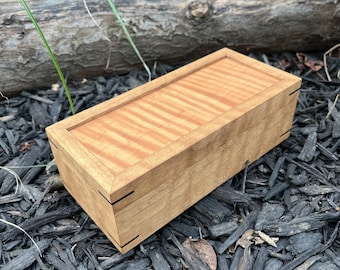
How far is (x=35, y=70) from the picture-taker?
1629 mm

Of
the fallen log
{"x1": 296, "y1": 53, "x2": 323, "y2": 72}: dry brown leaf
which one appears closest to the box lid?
the fallen log

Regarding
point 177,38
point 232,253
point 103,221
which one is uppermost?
point 177,38

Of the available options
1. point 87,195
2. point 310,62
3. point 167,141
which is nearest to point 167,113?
point 167,141

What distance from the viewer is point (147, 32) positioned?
5.52ft

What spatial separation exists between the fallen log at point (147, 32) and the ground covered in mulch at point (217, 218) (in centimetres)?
27

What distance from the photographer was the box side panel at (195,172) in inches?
39.4

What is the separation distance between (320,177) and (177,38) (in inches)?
31.6

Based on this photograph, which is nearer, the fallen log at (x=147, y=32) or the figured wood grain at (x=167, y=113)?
the figured wood grain at (x=167, y=113)

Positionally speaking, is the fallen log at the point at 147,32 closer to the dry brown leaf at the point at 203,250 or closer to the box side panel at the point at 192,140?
the box side panel at the point at 192,140

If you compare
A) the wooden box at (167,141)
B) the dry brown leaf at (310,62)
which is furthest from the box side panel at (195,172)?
the dry brown leaf at (310,62)

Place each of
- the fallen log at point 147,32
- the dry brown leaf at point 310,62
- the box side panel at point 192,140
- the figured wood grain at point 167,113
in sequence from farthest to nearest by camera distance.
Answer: the dry brown leaf at point 310,62
the fallen log at point 147,32
the figured wood grain at point 167,113
the box side panel at point 192,140

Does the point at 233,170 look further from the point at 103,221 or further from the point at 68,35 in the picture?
the point at 68,35

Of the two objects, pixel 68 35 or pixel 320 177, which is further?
pixel 68 35

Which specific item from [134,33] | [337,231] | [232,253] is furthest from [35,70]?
[337,231]
